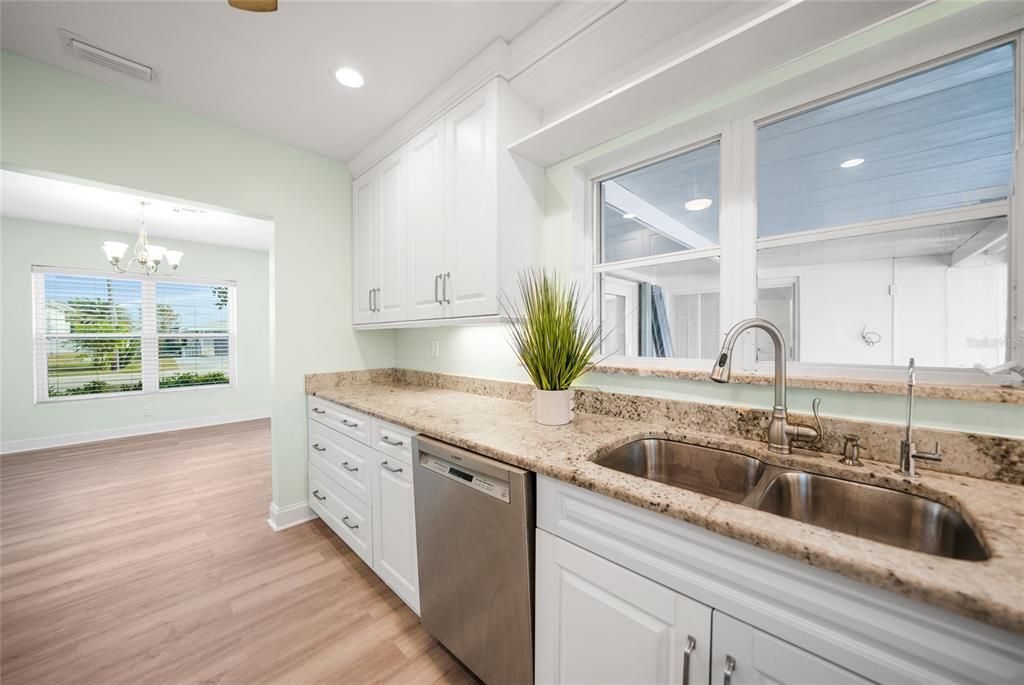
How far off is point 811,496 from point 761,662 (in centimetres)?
53

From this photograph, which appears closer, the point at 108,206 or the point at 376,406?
the point at 376,406

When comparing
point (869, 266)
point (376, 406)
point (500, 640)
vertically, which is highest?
point (869, 266)

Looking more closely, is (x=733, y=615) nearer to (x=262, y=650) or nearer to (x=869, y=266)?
(x=869, y=266)

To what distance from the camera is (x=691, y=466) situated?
1.32 m

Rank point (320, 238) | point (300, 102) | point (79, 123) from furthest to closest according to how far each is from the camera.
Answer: point (320, 238) → point (300, 102) → point (79, 123)

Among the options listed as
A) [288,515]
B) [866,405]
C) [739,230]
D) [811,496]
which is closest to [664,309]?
[739,230]

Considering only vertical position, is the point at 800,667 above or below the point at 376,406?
below

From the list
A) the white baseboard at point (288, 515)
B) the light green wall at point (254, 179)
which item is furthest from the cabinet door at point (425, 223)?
the white baseboard at point (288, 515)

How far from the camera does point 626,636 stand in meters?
0.93

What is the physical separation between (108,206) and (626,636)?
5528mm

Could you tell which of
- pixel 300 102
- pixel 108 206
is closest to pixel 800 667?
pixel 300 102

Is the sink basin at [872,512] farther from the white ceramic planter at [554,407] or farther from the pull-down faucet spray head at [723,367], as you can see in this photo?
the white ceramic planter at [554,407]

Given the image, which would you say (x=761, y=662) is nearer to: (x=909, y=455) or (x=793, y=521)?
(x=793, y=521)

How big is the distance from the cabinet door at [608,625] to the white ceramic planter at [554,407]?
48 cm
